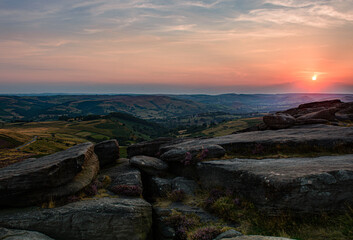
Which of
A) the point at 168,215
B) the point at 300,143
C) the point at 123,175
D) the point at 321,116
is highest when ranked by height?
the point at 321,116

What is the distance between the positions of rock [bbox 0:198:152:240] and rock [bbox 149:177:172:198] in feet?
15.1

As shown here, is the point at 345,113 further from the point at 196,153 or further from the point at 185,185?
the point at 185,185

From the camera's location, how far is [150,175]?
22766 millimetres

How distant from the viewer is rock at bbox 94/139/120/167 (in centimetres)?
2591

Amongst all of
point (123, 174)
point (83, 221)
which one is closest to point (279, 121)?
point (123, 174)

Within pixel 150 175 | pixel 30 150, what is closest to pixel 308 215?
pixel 150 175

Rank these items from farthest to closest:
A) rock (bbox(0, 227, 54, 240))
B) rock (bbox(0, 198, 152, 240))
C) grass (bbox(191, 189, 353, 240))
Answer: rock (bbox(0, 198, 152, 240)), rock (bbox(0, 227, 54, 240)), grass (bbox(191, 189, 353, 240))

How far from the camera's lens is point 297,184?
13.1 meters

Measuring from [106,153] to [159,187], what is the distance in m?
9.53

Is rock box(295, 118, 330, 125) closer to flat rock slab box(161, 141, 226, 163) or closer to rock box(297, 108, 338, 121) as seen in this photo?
rock box(297, 108, 338, 121)

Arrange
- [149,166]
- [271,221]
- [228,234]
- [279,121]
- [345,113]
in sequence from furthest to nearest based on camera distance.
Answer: [345,113] → [279,121] → [149,166] → [271,221] → [228,234]

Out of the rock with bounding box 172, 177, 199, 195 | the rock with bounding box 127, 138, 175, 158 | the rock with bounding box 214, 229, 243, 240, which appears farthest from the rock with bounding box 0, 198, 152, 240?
the rock with bounding box 127, 138, 175, 158

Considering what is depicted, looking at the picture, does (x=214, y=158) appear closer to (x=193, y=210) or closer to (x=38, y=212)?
(x=193, y=210)

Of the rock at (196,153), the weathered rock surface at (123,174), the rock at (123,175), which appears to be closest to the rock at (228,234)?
the rock at (123,175)
